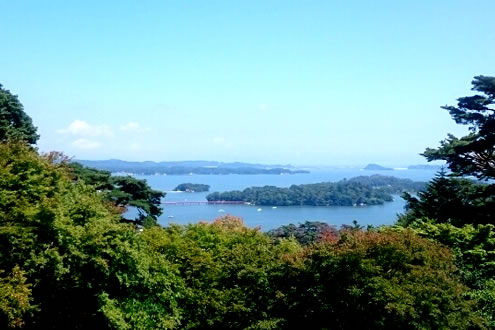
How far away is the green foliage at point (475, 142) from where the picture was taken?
55.5 feet

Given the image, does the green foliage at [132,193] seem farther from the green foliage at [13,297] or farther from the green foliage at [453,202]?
the green foliage at [13,297]

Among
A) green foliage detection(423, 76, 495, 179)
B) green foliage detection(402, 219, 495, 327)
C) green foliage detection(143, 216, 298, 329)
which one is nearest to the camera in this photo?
green foliage detection(402, 219, 495, 327)

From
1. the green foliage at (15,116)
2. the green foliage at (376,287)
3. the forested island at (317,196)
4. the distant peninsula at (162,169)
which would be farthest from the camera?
the distant peninsula at (162,169)

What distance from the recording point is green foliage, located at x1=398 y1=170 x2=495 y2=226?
677 inches

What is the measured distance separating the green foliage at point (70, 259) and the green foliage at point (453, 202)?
10.7 m

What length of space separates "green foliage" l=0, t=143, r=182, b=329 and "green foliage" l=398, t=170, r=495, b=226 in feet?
35.0

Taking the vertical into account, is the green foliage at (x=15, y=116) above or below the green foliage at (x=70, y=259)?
above

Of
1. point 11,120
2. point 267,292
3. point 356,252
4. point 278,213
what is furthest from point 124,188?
point 278,213

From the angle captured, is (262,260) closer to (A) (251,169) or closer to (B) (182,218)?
(B) (182,218)

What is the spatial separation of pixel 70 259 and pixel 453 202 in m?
13.9

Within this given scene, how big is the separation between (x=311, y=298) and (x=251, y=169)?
159m

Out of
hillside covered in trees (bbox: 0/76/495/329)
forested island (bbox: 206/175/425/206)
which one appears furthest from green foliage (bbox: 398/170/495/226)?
forested island (bbox: 206/175/425/206)

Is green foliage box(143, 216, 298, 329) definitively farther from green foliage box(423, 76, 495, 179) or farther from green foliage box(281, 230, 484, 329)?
green foliage box(423, 76, 495, 179)

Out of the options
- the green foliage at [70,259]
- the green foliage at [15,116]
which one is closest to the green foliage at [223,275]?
the green foliage at [70,259]
